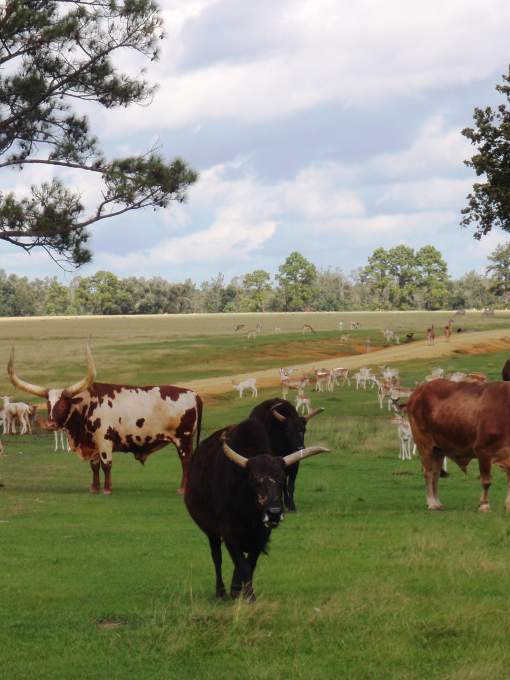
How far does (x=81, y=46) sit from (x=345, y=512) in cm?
1925

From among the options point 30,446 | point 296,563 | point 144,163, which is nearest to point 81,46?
point 144,163

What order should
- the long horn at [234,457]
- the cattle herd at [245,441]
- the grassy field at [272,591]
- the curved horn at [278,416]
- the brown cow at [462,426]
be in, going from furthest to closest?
the brown cow at [462,426]
the curved horn at [278,416]
the cattle herd at [245,441]
the long horn at [234,457]
the grassy field at [272,591]

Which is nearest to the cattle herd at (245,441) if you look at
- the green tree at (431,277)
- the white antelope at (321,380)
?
the white antelope at (321,380)

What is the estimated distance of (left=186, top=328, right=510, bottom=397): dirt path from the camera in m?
49.9

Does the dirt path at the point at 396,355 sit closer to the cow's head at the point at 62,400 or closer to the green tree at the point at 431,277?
the cow's head at the point at 62,400

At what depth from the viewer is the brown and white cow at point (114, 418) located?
2100 centimetres

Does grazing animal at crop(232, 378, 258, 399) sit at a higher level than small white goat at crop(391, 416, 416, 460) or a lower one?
higher

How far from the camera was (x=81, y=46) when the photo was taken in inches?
1245

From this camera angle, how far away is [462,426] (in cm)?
1675

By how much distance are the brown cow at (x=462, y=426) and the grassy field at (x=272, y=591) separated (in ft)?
2.31

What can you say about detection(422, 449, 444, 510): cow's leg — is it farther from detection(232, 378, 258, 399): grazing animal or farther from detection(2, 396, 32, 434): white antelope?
detection(232, 378, 258, 399): grazing animal

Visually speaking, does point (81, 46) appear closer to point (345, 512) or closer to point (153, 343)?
point (345, 512)

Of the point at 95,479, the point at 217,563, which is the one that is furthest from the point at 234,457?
the point at 95,479

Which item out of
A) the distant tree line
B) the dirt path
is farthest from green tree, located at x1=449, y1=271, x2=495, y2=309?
Result: the dirt path
